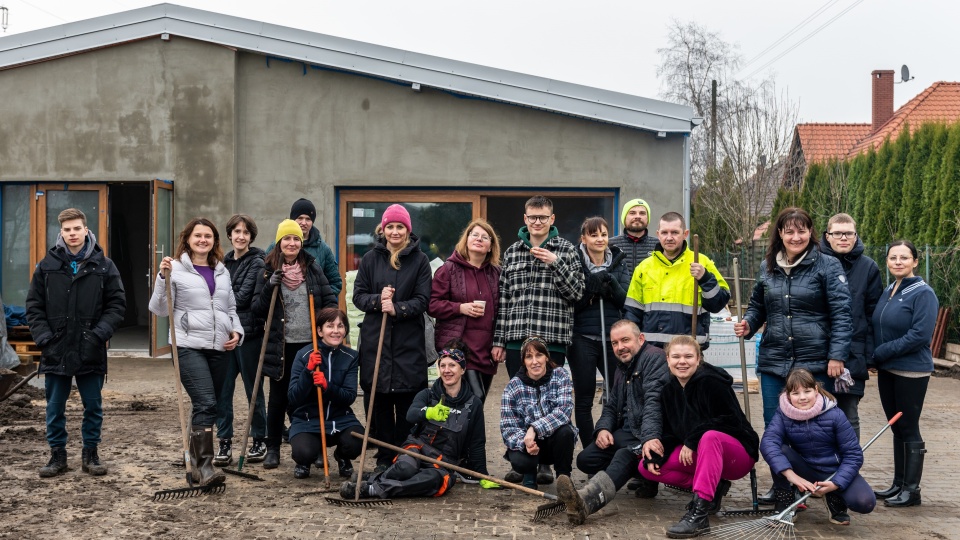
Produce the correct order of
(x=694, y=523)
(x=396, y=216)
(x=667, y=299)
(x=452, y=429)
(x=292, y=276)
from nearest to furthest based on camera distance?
(x=694, y=523) < (x=452, y=429) < (x=667, y=299) < (x=396, y=216) < (x=292, y=276)

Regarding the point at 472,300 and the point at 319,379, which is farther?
the point at 472,300

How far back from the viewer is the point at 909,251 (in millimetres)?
6000

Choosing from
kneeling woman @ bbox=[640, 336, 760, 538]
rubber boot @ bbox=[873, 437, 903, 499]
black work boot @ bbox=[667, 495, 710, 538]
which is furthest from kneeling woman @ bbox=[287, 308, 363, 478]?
rubber boot @ bbox=[873, 437, 903, 499]

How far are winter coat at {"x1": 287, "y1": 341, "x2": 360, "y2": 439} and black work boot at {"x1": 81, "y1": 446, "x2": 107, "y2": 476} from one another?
1265 mm

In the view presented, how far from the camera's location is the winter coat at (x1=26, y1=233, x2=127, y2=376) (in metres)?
6.30

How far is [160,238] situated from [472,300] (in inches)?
→ 250

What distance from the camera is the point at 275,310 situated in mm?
6746

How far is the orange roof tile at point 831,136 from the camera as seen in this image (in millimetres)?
29297

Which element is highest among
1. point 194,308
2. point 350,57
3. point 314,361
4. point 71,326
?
point 350,57

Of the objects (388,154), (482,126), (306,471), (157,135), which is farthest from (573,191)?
(306,471)

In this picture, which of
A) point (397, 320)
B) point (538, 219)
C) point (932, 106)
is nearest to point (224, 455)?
point (397, 320)

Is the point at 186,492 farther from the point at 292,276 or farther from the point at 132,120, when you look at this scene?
the point at 132,120

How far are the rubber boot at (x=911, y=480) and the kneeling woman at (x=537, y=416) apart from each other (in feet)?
6.52

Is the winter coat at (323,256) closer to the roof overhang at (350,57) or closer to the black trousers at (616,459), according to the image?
the black trousers at (616,459)
